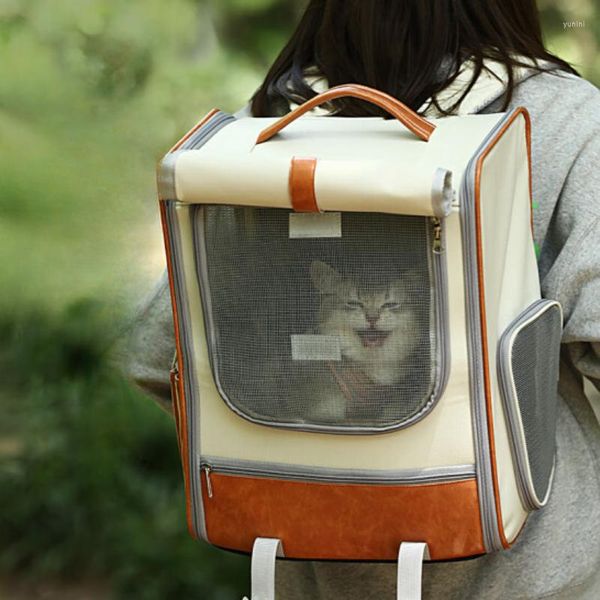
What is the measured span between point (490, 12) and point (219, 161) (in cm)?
40

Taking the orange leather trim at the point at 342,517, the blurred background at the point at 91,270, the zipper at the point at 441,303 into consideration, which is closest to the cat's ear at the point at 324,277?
the zipper at the point at 441,303

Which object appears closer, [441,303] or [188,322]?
[441,303]

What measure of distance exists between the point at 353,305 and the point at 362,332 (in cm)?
3

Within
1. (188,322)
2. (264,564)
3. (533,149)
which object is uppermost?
(533,149)

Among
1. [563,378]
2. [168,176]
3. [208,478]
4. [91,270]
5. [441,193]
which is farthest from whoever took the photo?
[91,270]

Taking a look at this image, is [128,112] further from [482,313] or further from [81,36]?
[482,313]

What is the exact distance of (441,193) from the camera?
1271mm

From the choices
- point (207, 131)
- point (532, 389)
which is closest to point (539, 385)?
point (532, 389)

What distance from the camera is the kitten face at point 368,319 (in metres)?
1.35

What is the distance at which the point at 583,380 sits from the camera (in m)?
1.60

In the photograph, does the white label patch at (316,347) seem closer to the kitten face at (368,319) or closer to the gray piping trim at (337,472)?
the kitten face at (368,319)

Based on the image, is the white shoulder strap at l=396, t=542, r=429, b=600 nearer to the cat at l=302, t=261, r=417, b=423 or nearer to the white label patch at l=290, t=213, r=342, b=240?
the cat at l=302, t=261, r=417, b=423

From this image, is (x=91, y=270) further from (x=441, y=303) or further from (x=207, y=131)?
(x=441, y=303)

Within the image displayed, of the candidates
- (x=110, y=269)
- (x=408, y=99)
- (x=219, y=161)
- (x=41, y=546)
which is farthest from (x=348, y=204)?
(x=41, y=546)
